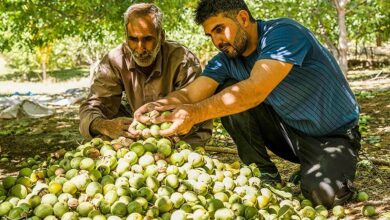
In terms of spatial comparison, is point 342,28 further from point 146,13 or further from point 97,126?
point 97,126

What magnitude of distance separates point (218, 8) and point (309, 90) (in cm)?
86

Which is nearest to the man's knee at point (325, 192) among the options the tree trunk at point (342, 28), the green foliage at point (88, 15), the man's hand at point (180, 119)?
the man's hand at point (180, 119)

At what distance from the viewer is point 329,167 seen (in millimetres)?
3365

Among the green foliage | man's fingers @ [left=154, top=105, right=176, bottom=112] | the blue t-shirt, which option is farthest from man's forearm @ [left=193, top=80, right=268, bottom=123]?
the green foliage

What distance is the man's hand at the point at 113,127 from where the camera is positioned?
3.28 metres

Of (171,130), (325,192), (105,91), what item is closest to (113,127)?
(171,130)

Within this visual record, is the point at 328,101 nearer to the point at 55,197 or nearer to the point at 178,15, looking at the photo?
the point at 55,197

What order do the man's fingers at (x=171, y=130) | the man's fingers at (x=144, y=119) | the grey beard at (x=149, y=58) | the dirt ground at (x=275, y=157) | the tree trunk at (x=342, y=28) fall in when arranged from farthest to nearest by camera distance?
1. the tree trunk at (x=342, y=28)
2. the grey beard at (x=149, y=58)
3. the dirt ground at (x=275, y=157)
4. the man's fingers at (x=144, y=119)
5. the man's fingers at (x=171, y=130)

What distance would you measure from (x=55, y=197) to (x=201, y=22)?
1.61m

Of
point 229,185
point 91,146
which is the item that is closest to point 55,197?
point 91,146

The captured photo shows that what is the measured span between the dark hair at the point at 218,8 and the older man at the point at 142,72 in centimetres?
65

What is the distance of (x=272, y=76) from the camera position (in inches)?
118

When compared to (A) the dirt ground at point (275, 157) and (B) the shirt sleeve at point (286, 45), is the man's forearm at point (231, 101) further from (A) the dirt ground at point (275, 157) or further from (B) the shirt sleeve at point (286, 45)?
(A) the dirt ground at point (275, 157)

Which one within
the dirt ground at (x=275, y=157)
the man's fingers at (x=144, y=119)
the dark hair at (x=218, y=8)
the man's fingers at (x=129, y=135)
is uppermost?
the dark hair at (x=218, y=8)
